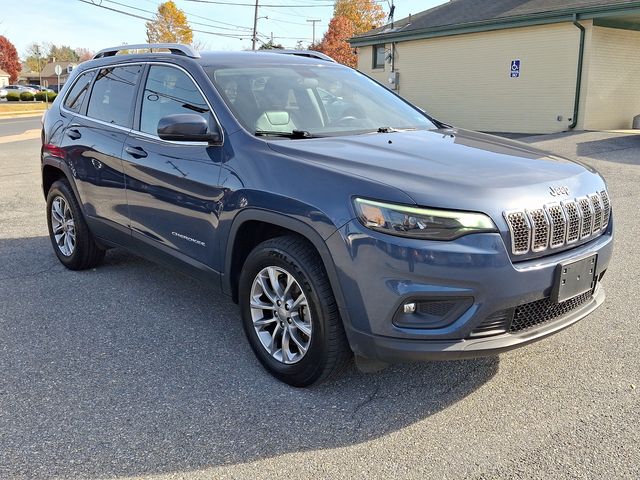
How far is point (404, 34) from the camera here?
75.9 ft

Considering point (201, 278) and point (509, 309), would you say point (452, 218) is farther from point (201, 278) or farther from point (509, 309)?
point (201, 278)

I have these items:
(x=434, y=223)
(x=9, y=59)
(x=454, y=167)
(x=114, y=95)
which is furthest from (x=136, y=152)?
(x=9, y=59)

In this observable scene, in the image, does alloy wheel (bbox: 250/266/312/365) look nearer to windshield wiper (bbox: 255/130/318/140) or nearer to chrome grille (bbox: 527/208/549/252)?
windshield wiper (bbox: 255/130/318/140)

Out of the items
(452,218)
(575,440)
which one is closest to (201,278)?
(452,218)

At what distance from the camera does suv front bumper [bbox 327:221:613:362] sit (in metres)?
2.74

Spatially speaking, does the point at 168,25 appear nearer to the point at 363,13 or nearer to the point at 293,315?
the point at 363,13

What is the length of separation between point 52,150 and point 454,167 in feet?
13.0

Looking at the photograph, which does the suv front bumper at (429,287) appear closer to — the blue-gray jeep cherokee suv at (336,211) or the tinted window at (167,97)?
the blue-gray jeep cherokee suv at (336,211)

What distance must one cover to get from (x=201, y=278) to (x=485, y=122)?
18.6 meters

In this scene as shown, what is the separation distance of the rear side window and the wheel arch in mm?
2675

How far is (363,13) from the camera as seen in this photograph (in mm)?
56719

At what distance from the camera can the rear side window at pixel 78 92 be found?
5365 mm

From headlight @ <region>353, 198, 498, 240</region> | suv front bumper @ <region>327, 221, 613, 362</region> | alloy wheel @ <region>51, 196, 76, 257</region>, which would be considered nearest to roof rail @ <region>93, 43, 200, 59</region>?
alloy wheel @ <region>51, 196, 76, 257</region>

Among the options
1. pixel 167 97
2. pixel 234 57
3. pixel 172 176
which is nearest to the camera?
pixel 172 176
